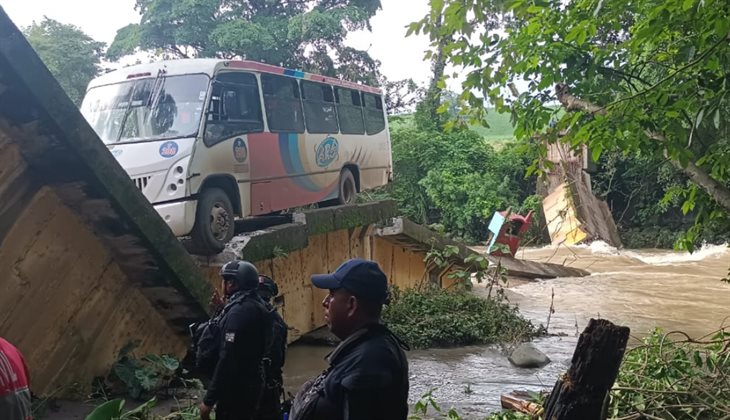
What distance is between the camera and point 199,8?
69.5ft

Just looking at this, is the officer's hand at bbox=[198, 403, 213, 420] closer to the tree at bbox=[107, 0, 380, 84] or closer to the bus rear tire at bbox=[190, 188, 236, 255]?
the bus rear tire at bbox=[190, 188, 236, 255]

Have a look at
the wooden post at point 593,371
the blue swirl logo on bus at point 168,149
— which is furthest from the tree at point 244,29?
the wooden post at point 593,371

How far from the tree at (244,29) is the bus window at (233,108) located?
1170 centimetres

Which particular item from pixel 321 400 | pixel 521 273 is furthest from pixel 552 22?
pixel 521 273

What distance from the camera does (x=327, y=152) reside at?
1194 centimetres

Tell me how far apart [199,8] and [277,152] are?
13.0 m

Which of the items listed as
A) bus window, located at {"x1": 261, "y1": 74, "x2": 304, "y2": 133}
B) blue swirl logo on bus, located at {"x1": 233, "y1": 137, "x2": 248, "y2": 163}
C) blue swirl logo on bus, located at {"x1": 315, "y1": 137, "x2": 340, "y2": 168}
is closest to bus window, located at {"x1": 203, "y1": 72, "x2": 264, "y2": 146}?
blue swirl logo on bus, located at {"x1": 233, "y1": 137, "x2": 248, "y2": 163}

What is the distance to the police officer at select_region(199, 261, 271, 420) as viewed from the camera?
163 inches

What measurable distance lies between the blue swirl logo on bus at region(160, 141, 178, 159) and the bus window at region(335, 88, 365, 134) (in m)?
4.78

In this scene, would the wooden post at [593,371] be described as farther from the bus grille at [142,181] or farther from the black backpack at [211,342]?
the bus grille at [142,181]

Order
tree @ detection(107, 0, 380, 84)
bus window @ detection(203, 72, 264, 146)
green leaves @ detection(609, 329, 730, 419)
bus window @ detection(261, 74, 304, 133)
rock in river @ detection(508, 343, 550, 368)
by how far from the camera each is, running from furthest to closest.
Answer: tree @ detection(107, 0, 380, 84), rock in river @ detection(508, 343, 550, 368), bus window @ detection(261, 74, 304, 133), bus window @ detection(203, 72, 264, 146), green leaves @ detection(609, 329, 730, 419)

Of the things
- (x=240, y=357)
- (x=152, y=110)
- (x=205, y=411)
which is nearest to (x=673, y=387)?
(x=240, y=357)

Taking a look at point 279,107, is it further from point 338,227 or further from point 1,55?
point 1,55

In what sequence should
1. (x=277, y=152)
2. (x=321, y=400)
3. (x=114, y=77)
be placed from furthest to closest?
(x=277, y=152), (x=114, y=77), (x=321, y=400)
